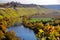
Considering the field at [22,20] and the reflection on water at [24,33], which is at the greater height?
the field at [22,20]

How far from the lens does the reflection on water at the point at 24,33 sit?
15.5 ft

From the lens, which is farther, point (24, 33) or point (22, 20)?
point (22, 20)

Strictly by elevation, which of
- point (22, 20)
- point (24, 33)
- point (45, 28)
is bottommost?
point (24, 33)

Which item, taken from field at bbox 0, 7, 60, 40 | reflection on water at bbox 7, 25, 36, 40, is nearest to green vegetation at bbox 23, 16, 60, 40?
field at bbox 0, 7, 60, 40

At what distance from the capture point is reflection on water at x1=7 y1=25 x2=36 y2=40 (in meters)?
4.72

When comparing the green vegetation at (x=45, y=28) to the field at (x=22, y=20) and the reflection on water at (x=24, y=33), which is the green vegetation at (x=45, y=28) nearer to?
the field at (x=22, y=20)

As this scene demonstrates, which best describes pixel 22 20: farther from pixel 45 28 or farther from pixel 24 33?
pixel 45 28

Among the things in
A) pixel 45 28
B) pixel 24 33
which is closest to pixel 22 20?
pixel 24 33

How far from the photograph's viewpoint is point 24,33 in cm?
478

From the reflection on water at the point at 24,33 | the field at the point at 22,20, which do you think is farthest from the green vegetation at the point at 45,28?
the reflection on water at the point at 24,33

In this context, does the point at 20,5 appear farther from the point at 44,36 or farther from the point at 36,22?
the point at 44,36

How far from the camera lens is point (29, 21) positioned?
493 centimetres

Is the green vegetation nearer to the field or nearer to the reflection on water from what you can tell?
the field

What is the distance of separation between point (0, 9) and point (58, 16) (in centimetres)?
160
